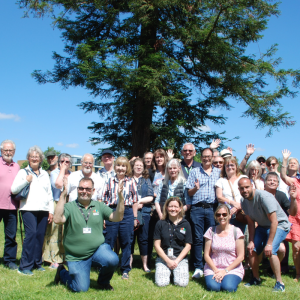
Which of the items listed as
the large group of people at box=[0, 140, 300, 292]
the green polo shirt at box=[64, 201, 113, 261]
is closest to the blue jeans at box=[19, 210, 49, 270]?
the large group of people at box=[0, 140, 300, 292]

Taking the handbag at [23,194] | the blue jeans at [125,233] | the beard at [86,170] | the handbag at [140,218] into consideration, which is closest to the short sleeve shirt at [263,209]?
the handbag at [140,218]

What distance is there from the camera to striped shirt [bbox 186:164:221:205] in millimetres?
5324

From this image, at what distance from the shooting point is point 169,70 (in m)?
9.52

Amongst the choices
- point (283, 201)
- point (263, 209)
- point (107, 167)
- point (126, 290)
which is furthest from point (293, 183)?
point (107, 167)

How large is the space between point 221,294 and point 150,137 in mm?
7260

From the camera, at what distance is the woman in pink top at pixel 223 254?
14.4ft

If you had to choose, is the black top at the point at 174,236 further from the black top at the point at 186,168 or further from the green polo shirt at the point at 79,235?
the black top at the point at 186,168

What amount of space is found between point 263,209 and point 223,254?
90 cm

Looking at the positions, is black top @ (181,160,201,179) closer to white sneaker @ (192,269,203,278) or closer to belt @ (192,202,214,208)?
belt @ (192,202,214,208)

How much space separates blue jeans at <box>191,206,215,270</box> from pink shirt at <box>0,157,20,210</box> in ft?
10.0

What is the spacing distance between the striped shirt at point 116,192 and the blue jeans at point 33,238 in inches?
44.9

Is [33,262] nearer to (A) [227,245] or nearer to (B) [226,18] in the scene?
(A) [227,245]

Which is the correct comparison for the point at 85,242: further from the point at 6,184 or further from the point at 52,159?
the point at 52,159

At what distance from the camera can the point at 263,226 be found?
189 inches
